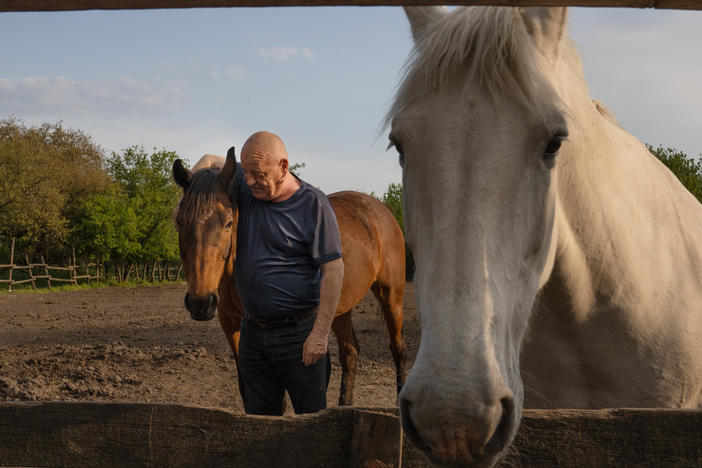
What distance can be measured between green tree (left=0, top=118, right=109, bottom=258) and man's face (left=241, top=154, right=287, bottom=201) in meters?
35.5

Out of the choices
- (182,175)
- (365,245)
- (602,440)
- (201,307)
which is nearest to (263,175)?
(201,307)

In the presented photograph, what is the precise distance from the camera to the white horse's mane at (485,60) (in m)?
1.56

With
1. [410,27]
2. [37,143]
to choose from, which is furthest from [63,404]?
[37,143]

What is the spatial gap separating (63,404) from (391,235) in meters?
5.89

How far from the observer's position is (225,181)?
421cm

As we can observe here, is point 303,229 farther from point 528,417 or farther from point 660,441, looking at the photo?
point 660,441

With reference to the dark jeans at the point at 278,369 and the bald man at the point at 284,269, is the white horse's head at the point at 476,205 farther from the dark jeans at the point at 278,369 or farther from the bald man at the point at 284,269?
the dark jeans at the point at 278,369

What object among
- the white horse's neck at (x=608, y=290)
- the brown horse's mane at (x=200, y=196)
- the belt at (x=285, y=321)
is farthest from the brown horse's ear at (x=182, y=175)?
the white horse's neck at (x=608, y=290)

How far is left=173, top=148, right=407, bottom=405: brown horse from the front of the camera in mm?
4141

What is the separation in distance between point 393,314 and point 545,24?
589 centimetres

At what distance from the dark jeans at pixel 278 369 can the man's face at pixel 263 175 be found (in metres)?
0.78

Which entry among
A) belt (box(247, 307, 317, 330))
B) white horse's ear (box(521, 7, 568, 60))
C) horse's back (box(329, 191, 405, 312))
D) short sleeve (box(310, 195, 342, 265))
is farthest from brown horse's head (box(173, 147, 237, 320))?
white horse's ear (box(521, 7, 568, 60))

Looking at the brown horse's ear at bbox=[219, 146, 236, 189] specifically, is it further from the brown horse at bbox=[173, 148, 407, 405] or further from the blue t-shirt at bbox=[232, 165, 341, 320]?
the blue t-shirt at bbox=[232, 165, 341, 320]

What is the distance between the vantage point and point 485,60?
1.61 meters
